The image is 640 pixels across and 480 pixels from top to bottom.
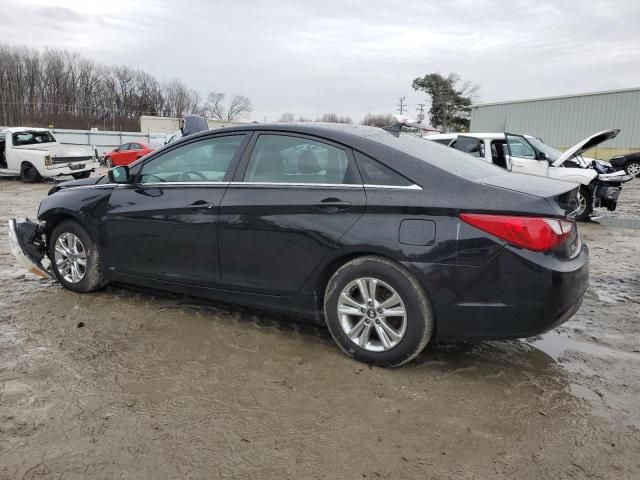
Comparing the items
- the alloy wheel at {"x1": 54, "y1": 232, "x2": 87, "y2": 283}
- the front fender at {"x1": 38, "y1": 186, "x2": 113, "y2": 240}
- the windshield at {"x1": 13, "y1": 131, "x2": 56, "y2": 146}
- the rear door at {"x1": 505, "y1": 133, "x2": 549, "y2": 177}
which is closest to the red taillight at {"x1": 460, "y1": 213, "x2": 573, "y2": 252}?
the front fender at {"x1": 38, "y1": 186, "x2": 113, "y2": 240}

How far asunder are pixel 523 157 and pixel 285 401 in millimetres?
8929

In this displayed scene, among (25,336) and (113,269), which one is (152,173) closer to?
(113,269)

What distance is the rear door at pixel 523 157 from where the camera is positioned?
995 cm

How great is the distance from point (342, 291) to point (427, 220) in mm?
704

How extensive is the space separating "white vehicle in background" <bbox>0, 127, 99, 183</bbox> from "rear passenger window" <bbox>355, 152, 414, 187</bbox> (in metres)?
15.6

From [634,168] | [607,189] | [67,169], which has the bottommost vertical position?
[67,169]

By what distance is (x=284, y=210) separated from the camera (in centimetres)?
340

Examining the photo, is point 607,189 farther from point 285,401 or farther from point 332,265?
point 285,401

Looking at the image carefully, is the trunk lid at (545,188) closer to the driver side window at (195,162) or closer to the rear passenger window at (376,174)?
the rear passenger window at (376,174)

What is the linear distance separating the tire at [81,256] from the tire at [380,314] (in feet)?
7.57

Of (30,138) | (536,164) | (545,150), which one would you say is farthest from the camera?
(30,138)

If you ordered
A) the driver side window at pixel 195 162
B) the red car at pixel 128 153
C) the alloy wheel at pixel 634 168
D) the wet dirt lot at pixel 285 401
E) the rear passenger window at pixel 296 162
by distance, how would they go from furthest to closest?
the red car at pixel 128 153 → the alloy wheel at pixel 634 168 → the driver side window at pixel 195 162 → the rear passenger window at pixel 296 162 → the wet dirt lot at pixel 285 401

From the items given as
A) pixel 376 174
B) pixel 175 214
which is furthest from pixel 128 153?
pixel 376 174

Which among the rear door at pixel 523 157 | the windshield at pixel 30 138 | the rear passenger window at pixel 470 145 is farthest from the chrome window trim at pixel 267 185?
the windshield at pixel 30 138
